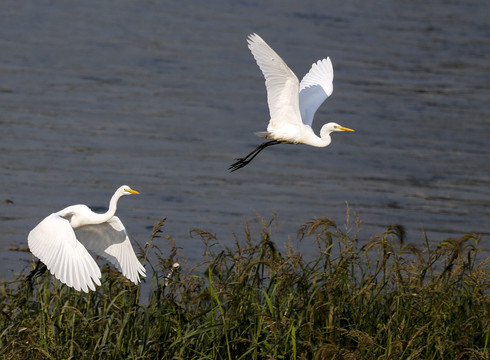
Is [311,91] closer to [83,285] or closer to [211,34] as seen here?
[83,285]

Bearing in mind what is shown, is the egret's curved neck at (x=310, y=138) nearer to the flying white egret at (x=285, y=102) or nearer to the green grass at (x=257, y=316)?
the flying white egret at (x=285, y=102)

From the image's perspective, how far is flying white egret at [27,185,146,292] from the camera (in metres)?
4.88

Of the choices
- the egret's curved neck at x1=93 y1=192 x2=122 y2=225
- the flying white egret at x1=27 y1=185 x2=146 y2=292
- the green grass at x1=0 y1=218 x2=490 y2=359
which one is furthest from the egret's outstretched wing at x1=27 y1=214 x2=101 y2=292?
the egret's curved neck at x1=93 y1=192 x2=122 y2=225

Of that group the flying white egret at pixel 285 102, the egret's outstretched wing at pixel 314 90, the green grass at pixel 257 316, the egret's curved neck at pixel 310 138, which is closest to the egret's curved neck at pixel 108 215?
the green grass at pixel 257 316

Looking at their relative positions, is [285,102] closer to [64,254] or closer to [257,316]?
[257,316]

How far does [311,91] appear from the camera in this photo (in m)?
7.69

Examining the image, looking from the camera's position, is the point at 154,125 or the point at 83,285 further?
the point at 154,125

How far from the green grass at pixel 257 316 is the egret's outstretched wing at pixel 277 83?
1.24 meters

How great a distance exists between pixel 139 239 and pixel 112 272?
3.38m

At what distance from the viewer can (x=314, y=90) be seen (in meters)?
7.70

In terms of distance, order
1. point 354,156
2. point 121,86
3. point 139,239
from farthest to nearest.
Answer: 1. point 121,86
2. point 354,156
3. point 139,239

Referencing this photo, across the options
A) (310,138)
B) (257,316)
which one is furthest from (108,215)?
(310,138)

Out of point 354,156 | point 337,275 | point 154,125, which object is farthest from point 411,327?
point 154,125

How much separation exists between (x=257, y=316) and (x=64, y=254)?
1.05 m
